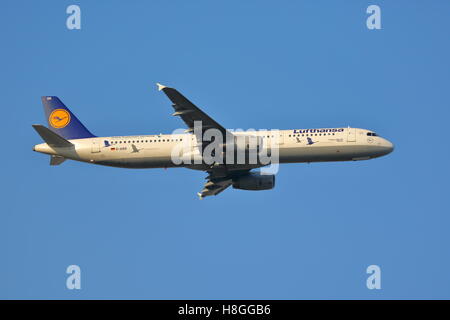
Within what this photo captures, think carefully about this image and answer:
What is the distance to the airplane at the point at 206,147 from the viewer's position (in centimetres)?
6412

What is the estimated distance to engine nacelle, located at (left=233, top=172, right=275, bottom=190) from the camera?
69688 mm

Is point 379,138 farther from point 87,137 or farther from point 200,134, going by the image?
point 87,137

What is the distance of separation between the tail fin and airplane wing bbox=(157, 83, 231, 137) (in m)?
9.93

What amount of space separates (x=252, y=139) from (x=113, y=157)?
11.6m

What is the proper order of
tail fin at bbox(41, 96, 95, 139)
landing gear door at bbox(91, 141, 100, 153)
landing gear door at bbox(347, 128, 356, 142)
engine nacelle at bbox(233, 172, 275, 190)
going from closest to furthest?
landing gear door at bbox(347, 128, 356, 142) < landing gear door at bbox(91, 141, 100, 153) < tail fin at bbox(41, 96, 95, 139) < engine nacelle at bbox(233, 172, 275, 190)

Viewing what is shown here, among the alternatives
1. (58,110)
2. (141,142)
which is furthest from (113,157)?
(58,110)

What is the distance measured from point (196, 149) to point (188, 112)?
14.0ft

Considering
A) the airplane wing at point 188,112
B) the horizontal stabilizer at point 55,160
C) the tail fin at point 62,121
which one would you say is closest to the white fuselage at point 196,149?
the horizontal stabilizer at point 55,160

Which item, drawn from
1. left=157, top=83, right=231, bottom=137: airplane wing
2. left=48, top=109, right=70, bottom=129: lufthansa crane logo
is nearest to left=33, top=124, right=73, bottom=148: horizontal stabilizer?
left=48, top=109, right=70, bottom=129: lufthansa crane logo

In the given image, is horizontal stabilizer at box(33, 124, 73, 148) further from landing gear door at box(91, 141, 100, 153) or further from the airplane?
landing gear door at box(91, 141, 100, 153)

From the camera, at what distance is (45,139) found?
64812 millimetres

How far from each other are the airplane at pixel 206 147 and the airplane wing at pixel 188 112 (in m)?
0.08

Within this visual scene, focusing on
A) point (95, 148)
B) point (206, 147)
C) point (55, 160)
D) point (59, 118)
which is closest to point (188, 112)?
point (206, 147)

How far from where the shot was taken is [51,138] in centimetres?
6481
